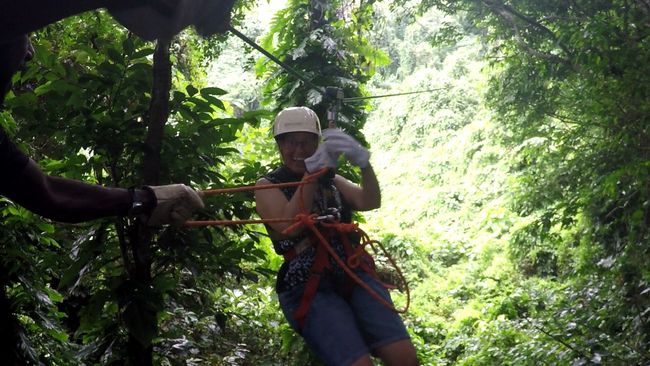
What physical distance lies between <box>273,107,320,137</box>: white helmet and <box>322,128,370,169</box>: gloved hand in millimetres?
243

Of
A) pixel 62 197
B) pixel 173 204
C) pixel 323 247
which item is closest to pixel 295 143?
pixel 323 247

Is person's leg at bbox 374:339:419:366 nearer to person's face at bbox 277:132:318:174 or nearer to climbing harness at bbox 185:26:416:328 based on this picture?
climbing harness at bbox 185:26:416:328

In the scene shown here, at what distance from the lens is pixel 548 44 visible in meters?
5.59

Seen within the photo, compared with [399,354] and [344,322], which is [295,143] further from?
[399,354]

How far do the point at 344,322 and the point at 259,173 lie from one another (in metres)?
1.02

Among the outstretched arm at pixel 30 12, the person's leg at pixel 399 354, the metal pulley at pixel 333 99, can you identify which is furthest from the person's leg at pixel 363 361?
the outstretched arm at pixel 30 12

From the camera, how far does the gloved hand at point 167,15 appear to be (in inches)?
53.0

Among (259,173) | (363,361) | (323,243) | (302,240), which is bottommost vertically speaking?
(363,361)

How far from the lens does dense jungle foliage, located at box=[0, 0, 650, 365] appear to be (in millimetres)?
2703

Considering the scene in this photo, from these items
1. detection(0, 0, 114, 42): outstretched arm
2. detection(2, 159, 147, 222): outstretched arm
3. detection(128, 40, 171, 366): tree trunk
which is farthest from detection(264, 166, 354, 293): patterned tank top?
detection(0, 0, 114, 42): outstretched arm

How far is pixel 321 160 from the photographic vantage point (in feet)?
8.70

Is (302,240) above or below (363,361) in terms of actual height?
above

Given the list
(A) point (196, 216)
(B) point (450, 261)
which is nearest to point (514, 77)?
(A) point (196, 216)

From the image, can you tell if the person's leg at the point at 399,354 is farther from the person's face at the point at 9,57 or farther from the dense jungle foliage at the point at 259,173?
the person's face at the point at 9,57
